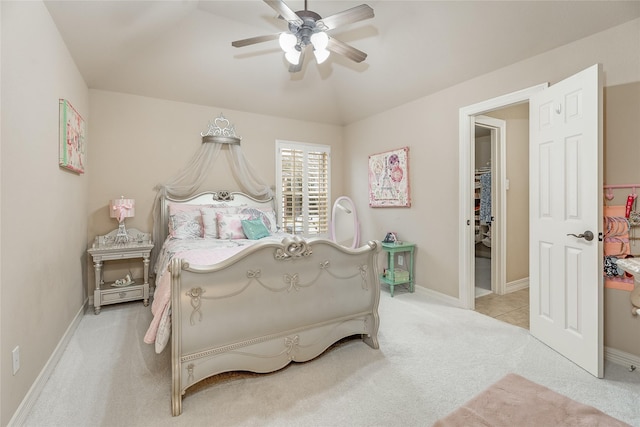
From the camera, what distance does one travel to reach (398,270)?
4031 millimetres

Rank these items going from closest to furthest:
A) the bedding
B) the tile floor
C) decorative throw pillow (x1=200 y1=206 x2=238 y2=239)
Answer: the bedding, the tile floor, decorative throw pillow (x1=200 y1=206 x2=238 y2=239)

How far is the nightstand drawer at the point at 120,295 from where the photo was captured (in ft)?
10.8

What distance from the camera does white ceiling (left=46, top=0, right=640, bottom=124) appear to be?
250cm

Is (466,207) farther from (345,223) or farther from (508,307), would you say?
(345,223)

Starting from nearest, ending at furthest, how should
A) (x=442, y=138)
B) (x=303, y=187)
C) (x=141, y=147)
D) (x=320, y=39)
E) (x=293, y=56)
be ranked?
(x=320, y=39) < (x=293, y=56) < (x=442, y=138) < (x=141, y=147) < (x=303, y=187)

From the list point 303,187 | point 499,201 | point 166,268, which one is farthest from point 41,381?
point 499,201

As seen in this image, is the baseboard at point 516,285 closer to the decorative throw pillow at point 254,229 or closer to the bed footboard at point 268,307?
the bed footboard at point 268,307

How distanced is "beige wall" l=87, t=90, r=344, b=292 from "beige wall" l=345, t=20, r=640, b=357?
2031 millimetres

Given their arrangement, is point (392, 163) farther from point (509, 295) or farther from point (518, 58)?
point (509, 295)

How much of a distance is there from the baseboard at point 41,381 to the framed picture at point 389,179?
387 cm

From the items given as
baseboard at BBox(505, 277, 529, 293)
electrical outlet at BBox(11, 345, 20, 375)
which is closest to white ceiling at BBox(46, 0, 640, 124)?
electrical outlet at BBox(11, 345, 20, 375)

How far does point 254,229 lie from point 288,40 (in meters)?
2.06

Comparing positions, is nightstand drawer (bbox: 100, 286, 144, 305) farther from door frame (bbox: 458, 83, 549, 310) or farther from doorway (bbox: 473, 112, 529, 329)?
doorway (bbox: 473, 112, 529, 329)

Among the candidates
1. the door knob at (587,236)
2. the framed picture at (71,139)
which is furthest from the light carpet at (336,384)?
the framed picture at (71,139)
